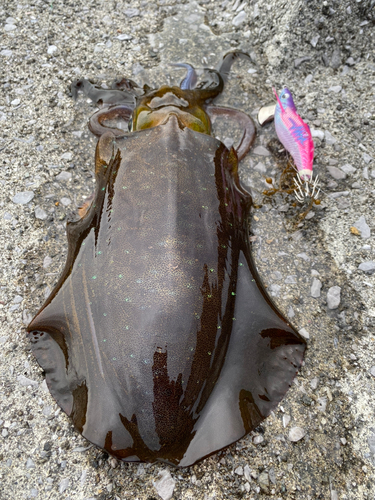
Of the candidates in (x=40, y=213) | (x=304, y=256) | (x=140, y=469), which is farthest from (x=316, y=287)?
(x=40, y=213)

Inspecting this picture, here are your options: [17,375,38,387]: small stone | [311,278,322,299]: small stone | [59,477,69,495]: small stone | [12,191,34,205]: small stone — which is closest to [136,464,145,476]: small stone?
[59,477,69,495]: small stone

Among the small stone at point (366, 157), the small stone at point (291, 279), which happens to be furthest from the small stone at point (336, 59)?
the small stone at point (291, 279)

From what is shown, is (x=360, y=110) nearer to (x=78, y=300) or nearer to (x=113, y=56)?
(x=113, y=56)

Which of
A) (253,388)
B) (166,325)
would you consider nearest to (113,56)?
(166,325)

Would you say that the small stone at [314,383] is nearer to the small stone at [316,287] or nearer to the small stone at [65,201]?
the small stone at [316,287]

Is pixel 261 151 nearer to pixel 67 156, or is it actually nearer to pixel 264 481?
pixel 67 156

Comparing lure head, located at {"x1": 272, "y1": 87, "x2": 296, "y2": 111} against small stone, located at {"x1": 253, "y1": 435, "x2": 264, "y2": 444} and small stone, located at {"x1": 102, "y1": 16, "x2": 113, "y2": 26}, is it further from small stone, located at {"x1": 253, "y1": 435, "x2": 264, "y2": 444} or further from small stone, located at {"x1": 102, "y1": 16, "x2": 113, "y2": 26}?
small stone, located at {"x1": 253, "y1": 435, "x2": 264, "y2": 444}
